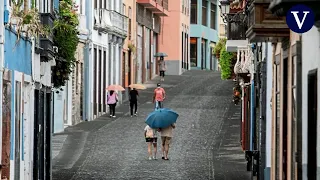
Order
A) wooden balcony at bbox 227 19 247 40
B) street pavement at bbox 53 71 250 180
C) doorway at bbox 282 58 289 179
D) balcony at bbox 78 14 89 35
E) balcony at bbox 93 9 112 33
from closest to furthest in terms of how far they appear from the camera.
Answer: doorway at bbox 282 58 289 179
street pavement at bbox 53 71 250 180
wooden balcony at bbox 227 19 247 40
balcony at bbox 78 14 89 35
balcony at bbox 93 9 112 33

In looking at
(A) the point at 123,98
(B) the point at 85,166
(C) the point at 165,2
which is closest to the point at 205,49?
(C) the point at 165,2

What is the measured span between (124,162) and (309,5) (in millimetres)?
21865

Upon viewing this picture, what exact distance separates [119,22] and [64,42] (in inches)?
1082

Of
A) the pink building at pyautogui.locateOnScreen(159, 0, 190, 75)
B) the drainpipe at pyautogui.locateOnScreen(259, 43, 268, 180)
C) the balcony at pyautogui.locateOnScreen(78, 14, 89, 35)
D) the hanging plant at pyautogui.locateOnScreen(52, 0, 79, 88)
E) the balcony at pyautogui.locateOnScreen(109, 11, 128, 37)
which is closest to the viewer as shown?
the drainpipe at pyautogui.locateOnScreen(259, 43, 268, 180)

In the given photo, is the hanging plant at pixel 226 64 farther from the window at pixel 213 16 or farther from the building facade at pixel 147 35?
the window at pixel 213 16

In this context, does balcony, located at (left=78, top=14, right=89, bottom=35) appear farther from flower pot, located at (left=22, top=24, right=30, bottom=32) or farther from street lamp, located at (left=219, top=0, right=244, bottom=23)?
flower pot, located at (left=22, top=24, right=30, bottom=32)

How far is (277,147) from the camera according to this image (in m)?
20.0

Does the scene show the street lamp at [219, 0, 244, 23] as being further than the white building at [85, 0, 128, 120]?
No

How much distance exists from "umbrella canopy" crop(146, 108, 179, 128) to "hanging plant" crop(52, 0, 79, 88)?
360cm

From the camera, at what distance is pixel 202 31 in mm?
86938

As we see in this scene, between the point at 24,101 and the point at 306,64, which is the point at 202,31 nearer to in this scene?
the point at 24,101

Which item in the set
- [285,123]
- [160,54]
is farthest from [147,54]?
[285,123]

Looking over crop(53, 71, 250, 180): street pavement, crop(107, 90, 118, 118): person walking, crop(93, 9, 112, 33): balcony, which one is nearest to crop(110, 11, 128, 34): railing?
crop(93, 9, 112, 33): balcony

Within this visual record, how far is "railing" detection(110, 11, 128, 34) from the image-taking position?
180 feet
